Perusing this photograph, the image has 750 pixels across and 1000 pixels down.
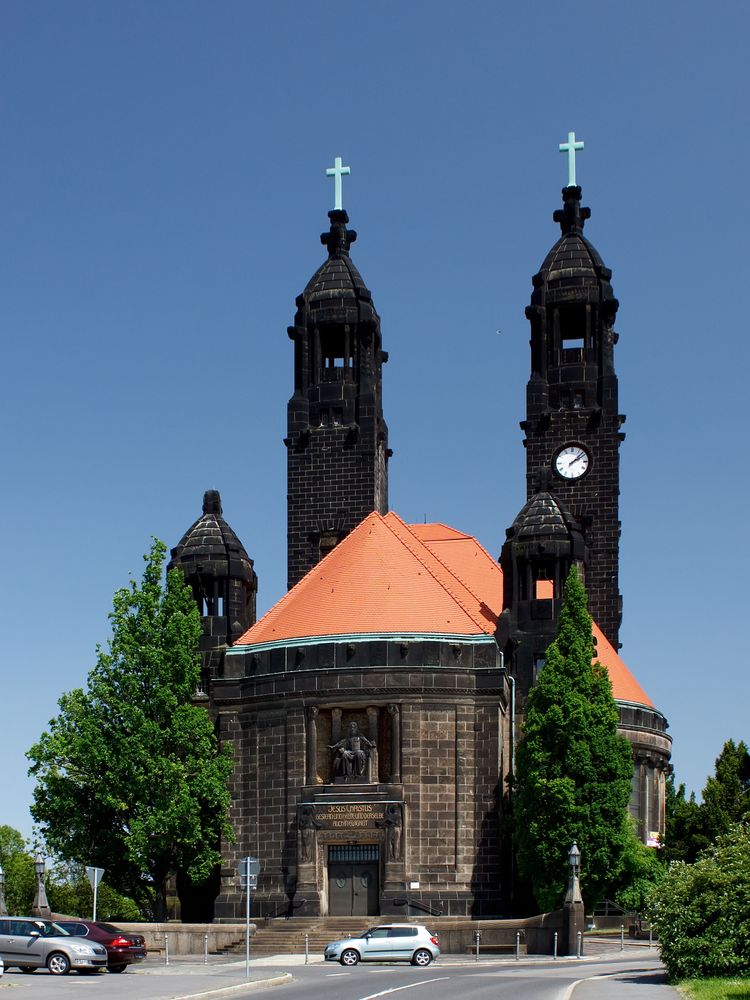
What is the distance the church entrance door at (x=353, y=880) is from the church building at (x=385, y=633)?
0.07m

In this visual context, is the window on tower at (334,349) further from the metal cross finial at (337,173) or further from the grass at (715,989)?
the grass at (715,989)

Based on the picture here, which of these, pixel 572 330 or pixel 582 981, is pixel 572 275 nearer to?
pixel 572 330

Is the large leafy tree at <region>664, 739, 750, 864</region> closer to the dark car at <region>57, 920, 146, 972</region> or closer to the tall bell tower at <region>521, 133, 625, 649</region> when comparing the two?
the tall bell tower at <region>521, 133, 625, 649</region>

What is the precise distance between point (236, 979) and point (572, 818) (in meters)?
20.8

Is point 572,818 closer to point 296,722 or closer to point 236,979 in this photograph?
point 296,722

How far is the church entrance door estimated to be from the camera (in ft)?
193

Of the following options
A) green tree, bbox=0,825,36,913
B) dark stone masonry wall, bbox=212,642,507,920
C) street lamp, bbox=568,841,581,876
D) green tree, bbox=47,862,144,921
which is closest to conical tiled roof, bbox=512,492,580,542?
dark stone masonry wall, bbox=212,642,507,920

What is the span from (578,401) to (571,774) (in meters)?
24.4

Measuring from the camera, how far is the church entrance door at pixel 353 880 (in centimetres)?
5888

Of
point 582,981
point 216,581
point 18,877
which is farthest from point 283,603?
point 18,877

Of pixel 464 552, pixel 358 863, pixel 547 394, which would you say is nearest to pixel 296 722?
pixel 358 863

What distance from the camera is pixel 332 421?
74375mm

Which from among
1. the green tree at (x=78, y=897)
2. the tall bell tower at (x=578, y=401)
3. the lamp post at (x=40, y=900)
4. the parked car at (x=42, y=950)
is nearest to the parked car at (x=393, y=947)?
the parked car at (x=42, y=950)

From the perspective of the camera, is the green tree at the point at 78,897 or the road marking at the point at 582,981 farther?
the green tree at the point at 78,897
